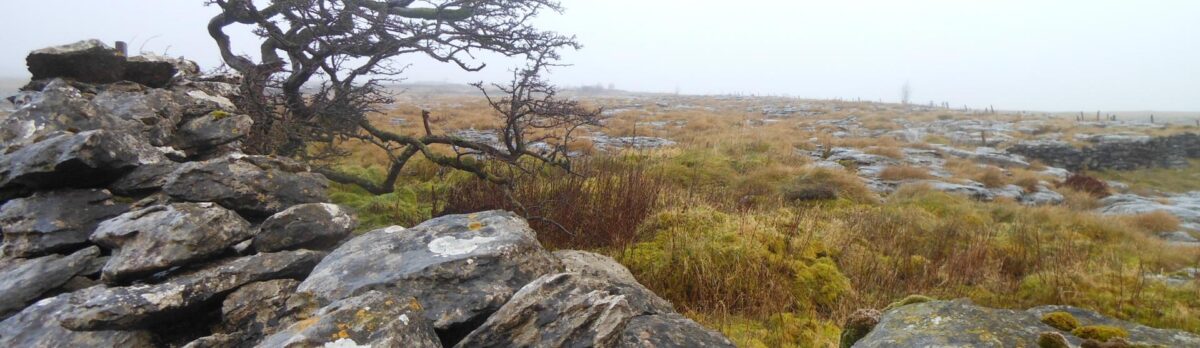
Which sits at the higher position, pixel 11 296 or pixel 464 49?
pixel 464 49

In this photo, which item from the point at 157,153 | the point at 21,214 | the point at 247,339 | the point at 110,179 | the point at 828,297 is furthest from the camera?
the point at 828,297

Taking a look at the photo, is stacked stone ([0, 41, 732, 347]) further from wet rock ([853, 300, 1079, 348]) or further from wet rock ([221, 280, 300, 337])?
wet rock ([853, 300, 1079, 348])

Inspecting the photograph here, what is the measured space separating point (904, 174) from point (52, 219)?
1484 centimetres

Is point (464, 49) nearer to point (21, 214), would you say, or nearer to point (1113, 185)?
point (21, 214)

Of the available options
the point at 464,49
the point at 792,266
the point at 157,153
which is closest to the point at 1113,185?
the point at 792,266

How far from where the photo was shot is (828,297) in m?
5.58

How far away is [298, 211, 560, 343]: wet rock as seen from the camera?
2.84m

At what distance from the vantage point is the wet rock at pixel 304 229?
11.8 feet

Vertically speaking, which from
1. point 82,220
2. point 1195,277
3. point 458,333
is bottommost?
point 1195,277

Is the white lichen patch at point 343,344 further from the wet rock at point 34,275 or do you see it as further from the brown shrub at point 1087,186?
the brown shrub at point 1087,186

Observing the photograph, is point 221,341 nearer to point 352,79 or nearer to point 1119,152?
point 352,79

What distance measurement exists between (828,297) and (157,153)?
245 inches

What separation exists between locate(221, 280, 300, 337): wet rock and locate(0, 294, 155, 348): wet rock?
0.37 meters

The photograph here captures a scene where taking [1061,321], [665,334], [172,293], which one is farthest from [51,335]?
[1061,321]
